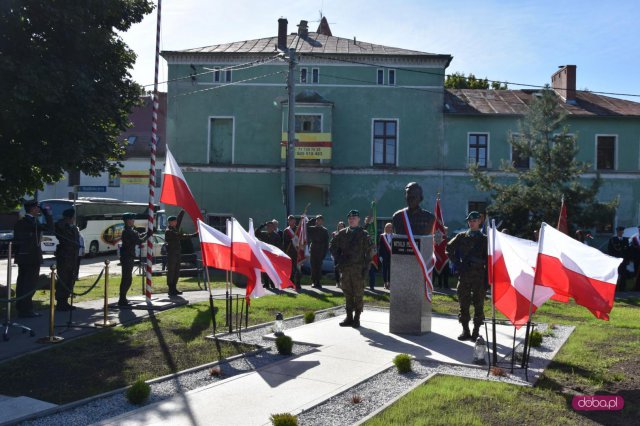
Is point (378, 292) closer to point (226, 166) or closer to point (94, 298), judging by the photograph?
point (94, 298)

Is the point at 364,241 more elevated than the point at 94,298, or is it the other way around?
the point at 364,241

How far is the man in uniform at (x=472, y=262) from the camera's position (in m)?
9.05

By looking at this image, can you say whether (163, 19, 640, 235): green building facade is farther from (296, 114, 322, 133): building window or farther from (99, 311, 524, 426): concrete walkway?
(99, 311, 524, 426): concrete walkway

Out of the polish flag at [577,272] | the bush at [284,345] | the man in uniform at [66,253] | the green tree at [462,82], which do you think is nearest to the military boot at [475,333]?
the polish flag at [577,272]

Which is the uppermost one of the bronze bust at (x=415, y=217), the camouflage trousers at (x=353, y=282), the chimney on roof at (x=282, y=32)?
the chimney on roof at (x=282, y=32)

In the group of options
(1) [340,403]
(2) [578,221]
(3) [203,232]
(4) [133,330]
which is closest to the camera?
(1) [340,403]

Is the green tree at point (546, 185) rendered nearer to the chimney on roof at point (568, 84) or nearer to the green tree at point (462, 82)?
the chimney on roof at point (568, 84)

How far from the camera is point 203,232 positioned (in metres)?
9.73

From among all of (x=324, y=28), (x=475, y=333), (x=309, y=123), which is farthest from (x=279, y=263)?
(x=324, y=28)

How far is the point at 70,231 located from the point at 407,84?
2611 cm

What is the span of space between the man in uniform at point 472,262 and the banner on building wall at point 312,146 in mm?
24934

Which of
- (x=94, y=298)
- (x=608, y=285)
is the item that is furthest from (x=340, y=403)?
(x=94, y=298)

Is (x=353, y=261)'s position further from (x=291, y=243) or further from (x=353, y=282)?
(x=291, y=243)

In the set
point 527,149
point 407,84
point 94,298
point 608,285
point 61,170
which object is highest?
point 407,84
